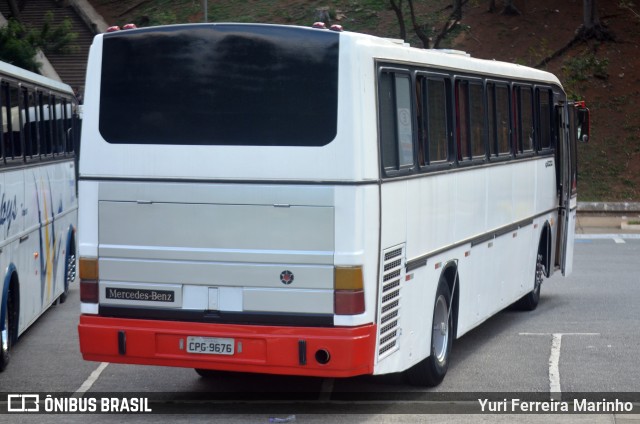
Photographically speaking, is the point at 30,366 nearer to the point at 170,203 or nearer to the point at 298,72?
the point at 170,203

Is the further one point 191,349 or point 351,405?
point 351,405

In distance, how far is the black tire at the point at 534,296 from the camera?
15.5 m

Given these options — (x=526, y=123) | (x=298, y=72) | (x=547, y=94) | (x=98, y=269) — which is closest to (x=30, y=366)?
(x=98, y=269)

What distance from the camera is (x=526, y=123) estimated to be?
578 inches

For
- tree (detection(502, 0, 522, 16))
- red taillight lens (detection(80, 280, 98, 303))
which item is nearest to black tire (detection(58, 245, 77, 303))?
red taillight lens (detection(80, 280, 98, 303))

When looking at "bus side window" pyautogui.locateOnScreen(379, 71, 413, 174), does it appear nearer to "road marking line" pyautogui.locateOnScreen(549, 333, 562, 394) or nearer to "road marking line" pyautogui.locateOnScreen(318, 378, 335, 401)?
"road marking line" pyautogui.locateOnScreen(318, 378, 335, 401)

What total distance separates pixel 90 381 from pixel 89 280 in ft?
6.24

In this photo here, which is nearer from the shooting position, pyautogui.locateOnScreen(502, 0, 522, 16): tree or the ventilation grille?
the ventilation grille

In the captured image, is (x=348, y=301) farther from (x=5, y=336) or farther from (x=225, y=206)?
(x=5, y=336)

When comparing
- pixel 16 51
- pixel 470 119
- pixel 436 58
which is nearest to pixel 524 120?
pixel 470 119

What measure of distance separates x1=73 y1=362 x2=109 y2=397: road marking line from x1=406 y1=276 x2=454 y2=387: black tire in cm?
270

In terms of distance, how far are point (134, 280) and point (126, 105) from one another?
130 centimetres

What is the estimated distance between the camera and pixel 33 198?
Answer: 13.2m

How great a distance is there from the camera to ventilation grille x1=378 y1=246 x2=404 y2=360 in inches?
360
